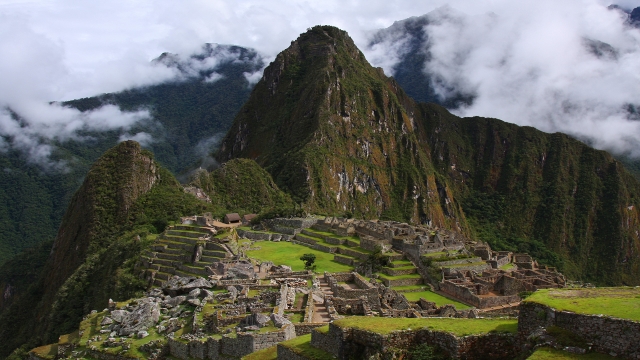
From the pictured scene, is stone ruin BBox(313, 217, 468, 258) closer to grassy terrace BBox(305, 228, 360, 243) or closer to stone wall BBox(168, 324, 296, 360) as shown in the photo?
grassy terrace BBox(305, 228, 360, 243)

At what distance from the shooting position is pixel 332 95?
172 m

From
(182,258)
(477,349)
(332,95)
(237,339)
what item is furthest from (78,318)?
(332,95)

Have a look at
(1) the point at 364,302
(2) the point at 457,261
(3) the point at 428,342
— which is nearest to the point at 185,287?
(1) the point at 364,302

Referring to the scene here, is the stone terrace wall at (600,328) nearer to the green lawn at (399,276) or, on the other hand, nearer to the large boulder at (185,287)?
the large boulder at (185,287)

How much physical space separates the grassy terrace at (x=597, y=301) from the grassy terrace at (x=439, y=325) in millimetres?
899

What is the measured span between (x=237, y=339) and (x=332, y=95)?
6258 inches

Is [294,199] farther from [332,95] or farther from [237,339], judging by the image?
[237,339]

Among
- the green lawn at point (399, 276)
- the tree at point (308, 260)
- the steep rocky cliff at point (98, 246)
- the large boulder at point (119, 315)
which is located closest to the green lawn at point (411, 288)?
the green lawn at point (399, 276)

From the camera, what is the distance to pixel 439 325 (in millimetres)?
12094

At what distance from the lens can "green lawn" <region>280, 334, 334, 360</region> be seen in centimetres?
1222

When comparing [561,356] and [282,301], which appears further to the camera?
[282,301]

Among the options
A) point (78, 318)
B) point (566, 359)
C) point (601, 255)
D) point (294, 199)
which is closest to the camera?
point (566, 359)

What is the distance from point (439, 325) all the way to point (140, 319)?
41.5 ft

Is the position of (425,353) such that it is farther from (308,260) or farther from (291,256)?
(291,256)
